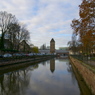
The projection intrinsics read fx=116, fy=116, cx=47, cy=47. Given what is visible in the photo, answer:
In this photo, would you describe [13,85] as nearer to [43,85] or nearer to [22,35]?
[43,85]

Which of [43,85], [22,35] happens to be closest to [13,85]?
[43,85]

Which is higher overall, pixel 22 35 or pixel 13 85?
pixel 22 35

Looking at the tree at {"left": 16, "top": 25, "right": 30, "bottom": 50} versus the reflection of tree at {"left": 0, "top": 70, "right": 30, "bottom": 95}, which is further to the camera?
the tree at {"left": 16, "top": 25, "right": 30, "bottom": 50}

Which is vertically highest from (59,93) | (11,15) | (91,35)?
(11,15)

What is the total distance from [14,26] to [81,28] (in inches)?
1030

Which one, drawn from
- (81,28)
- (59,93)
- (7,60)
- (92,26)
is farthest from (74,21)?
(7,60)

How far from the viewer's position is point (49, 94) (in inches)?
391

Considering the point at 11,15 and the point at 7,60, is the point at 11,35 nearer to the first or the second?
the point at 11,15

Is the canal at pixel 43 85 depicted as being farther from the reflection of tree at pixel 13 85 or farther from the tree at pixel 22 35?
the tree at pixel 22 35

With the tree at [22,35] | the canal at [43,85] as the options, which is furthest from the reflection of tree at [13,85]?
the tree at [22,35]

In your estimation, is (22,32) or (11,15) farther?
(22,32)

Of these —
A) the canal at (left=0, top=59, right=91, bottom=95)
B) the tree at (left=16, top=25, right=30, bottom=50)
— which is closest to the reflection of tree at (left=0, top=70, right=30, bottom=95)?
the canal at (left=0, top=59, right=91, bottom=95)

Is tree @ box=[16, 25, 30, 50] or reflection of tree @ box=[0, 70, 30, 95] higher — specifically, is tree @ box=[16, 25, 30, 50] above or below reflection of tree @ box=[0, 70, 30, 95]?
above

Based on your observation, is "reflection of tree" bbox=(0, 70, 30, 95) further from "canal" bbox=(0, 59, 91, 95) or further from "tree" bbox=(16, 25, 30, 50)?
"tree" bbox=(16, 25, 30, 50)
